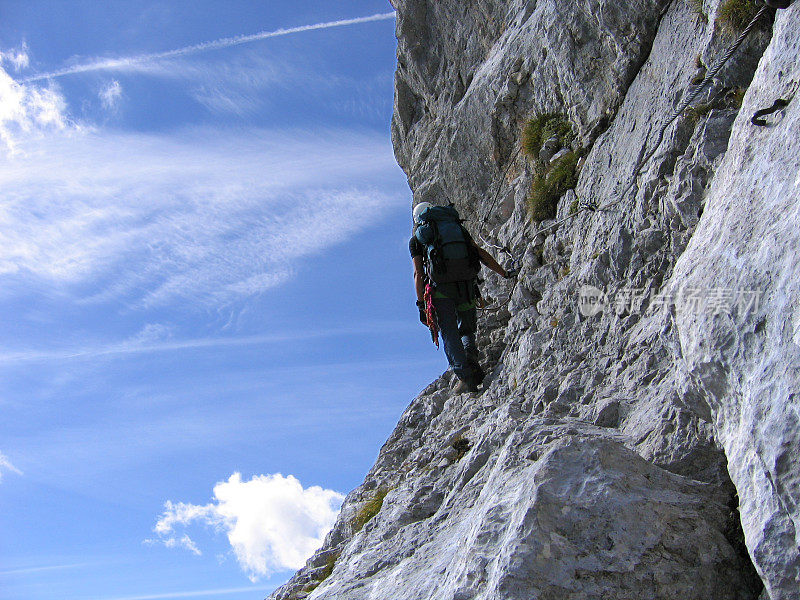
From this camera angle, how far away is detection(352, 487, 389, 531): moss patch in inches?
394

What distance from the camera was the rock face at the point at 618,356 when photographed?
476 centimetres

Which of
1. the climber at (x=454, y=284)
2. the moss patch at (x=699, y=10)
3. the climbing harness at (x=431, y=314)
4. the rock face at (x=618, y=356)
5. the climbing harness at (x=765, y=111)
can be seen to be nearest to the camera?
the rock face at (x=618, y=356)

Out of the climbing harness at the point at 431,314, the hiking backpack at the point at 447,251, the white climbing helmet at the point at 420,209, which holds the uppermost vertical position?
the white climbing helmet at the point at 420,209

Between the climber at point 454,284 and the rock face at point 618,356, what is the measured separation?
41cm

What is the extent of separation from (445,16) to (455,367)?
328 inches

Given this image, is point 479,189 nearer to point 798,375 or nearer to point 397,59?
point 397,59

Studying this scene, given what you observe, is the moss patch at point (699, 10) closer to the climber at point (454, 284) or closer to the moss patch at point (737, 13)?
the moss patch at point (737, 13)

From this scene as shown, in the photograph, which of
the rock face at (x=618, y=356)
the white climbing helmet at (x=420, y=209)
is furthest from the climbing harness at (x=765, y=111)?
the white climbing helmet at (x=420, y=209)

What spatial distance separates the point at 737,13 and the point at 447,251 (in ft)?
15.5

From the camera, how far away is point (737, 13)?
777 centimetres

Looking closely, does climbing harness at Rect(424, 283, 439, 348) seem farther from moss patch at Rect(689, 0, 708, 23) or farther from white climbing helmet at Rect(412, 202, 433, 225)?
moss patch at Rect(689, 0, 708, 23)

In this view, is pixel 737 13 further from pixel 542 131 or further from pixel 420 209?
pixel 420 209

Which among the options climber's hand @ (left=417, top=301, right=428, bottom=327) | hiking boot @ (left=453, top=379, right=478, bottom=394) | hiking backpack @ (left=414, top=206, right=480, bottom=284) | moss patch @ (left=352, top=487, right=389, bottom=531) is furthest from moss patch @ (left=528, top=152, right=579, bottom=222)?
moss patch @ (left=352, top=487, right=389, bottom=531)

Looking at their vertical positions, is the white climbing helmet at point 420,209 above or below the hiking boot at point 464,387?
above
